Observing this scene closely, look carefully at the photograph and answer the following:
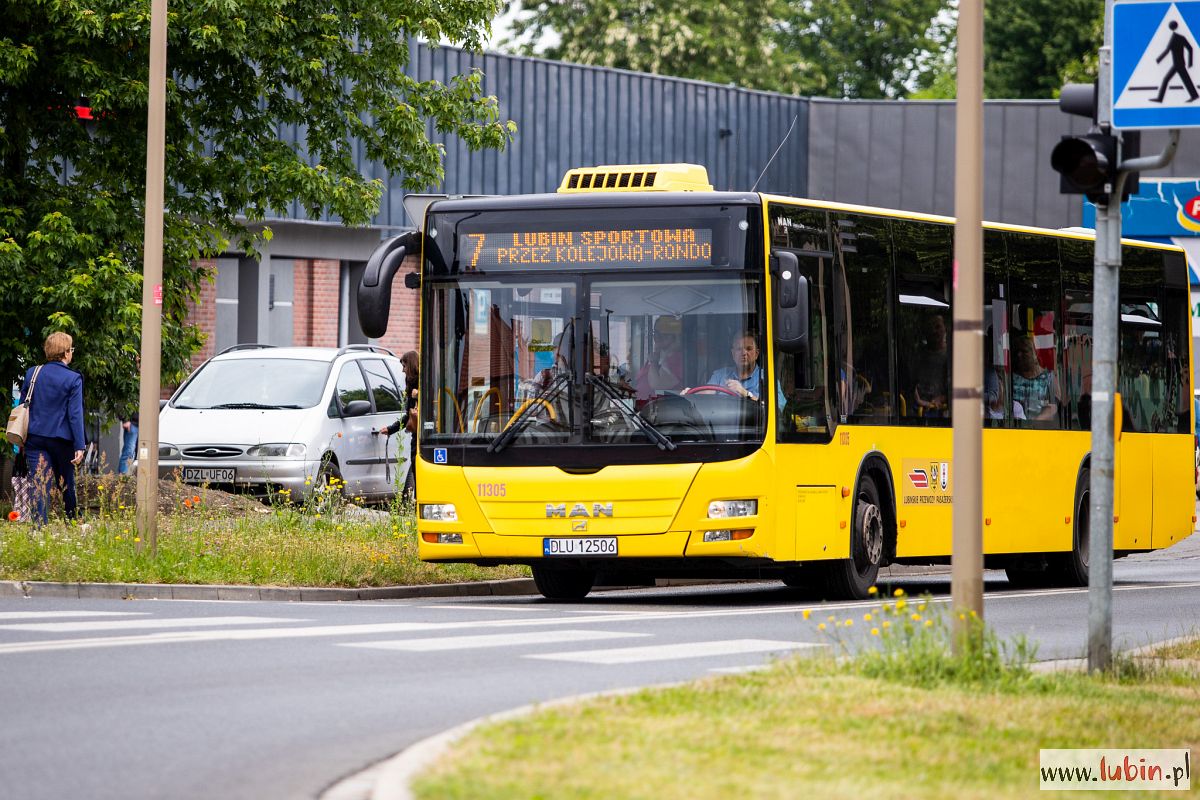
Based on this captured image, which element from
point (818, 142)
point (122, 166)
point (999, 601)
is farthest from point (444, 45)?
point (999, 601)

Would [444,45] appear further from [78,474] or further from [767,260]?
[767,260]

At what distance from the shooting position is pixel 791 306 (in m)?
15.7

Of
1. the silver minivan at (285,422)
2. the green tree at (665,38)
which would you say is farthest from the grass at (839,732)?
the green tree at (665,38)

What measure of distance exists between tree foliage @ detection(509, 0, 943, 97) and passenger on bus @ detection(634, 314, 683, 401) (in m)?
45.2

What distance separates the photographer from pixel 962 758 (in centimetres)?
790

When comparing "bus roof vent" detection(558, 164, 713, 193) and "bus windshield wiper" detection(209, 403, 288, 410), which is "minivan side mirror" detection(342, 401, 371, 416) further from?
"bus roof vent" detection(558, 164, 713, 193)

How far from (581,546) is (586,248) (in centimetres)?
219

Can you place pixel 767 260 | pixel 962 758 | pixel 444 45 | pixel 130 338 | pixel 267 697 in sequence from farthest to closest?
pixel 444 45 → pixel 130 338 → pixel 767 260 → pixel 267 697 → pixel 962 758

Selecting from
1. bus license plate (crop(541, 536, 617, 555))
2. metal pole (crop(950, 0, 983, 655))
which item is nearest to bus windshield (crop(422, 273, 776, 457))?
bus license plate (crop(541, 536, 617, 555))

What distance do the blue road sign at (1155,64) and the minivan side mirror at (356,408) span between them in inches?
607

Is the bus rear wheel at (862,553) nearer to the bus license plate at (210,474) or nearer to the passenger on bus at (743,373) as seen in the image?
the passenger on bus at (743,373)

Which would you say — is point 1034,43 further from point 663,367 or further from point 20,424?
point 663,367

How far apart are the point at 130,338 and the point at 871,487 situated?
9433 millimetres

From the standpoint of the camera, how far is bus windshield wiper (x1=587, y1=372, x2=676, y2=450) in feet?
52.0
